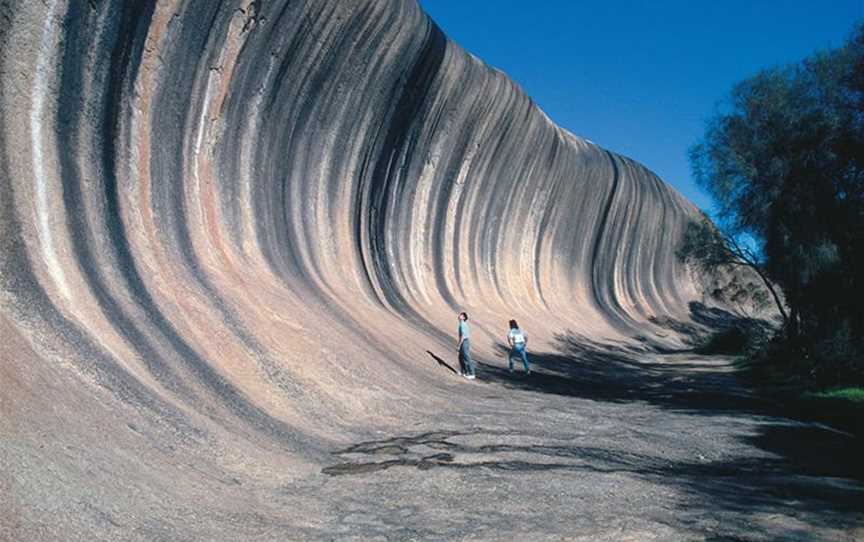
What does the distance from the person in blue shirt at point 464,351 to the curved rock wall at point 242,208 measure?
1.91 feet

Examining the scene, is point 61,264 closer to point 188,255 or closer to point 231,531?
point 188,255

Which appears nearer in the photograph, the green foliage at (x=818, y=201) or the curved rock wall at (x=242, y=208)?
the curved rock wall at (x=242, y=208)

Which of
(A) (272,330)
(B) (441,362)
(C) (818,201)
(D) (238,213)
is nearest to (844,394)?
(C) (818,201)

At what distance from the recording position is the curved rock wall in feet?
29.2

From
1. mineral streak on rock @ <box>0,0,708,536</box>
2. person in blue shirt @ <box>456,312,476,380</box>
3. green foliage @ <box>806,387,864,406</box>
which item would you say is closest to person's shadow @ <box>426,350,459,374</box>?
person in blue shirt @ <box>456,312,476,380</box>

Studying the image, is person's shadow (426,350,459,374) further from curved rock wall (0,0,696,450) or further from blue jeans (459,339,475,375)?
curved rock wall (0,0,696,450)

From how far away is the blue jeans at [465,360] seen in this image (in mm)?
15876

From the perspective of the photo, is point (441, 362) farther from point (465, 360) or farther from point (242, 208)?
point (242, 208)

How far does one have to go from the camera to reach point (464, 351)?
16031mm

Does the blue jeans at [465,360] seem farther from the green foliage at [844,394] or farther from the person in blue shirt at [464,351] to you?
the green foliage at [844,394]

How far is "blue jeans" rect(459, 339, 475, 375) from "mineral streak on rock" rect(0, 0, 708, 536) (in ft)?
2.07

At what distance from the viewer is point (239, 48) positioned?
1427 cm

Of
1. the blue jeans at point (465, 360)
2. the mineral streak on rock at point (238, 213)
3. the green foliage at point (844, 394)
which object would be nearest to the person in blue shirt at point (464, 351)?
the blue jeans at point (465, 360)

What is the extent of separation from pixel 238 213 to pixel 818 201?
11.2 meters
